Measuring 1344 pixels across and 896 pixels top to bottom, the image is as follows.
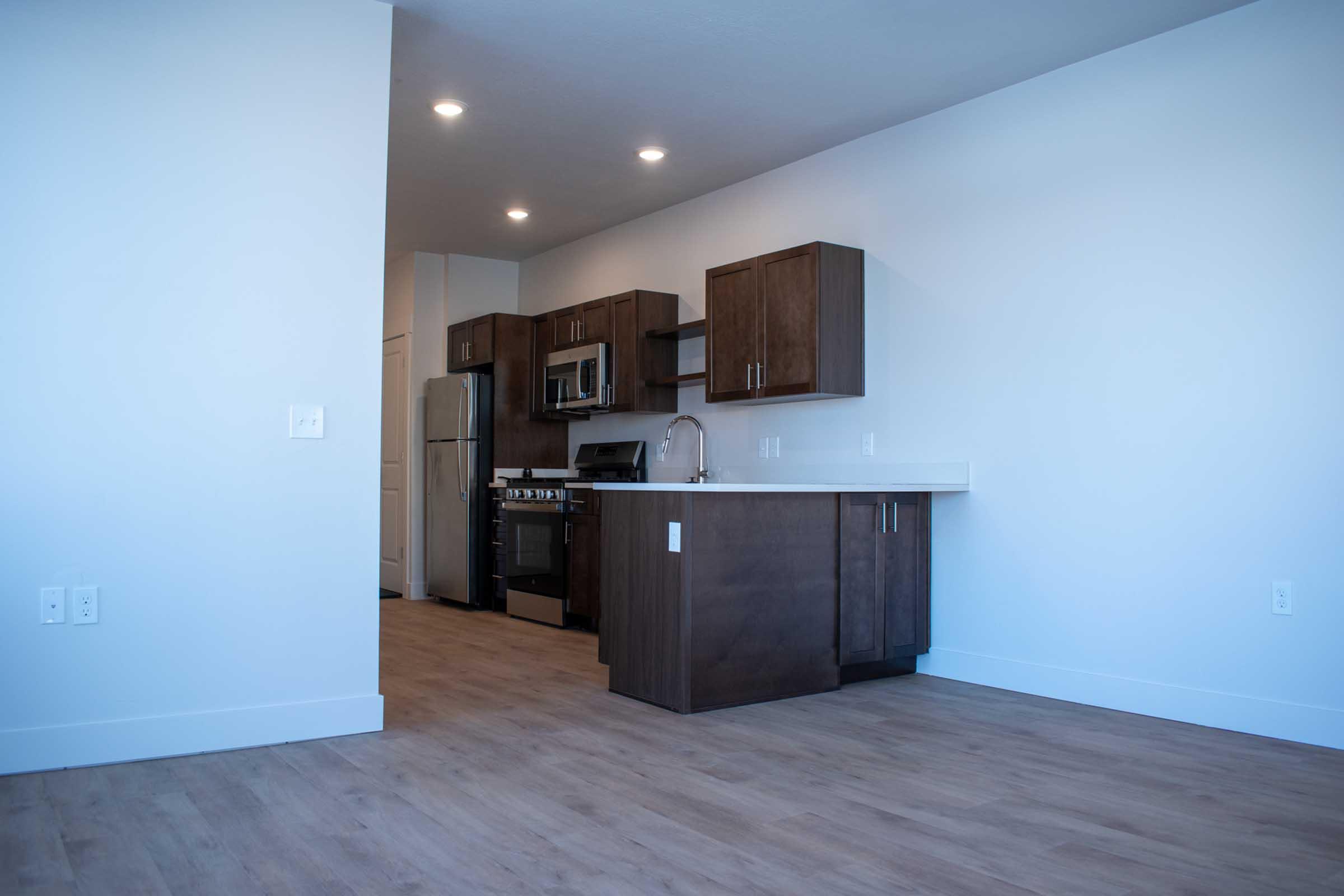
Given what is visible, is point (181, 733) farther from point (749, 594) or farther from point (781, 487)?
point (781, 487)

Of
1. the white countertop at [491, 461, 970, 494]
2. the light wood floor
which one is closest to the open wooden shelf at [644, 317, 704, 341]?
the white countertop at [491, 461, 970, 494]

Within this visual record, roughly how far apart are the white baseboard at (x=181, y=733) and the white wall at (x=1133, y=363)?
258cm

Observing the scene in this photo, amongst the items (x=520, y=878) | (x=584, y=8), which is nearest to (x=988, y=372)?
(x=584, y=8)

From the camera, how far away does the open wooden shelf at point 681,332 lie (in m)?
5.42

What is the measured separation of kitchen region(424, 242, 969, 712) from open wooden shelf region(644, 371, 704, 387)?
0.02 meters

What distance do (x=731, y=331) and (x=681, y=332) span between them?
75 cm

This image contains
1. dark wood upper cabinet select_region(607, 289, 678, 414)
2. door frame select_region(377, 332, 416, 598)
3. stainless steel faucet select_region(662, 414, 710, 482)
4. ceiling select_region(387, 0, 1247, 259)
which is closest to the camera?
ceiling select_region(387, 0, 1247, 259)

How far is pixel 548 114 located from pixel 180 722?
299cm

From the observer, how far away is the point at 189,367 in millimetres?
3035

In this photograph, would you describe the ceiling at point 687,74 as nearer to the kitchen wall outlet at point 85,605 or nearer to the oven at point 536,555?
the oven at point 536,555

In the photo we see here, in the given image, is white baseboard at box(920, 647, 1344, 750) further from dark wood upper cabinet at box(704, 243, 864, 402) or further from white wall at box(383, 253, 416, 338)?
white wall at box(383, 253, 416, 338)

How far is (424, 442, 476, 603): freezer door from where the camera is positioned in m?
6.51

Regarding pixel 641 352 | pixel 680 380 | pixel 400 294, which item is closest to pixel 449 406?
pixel 400 294

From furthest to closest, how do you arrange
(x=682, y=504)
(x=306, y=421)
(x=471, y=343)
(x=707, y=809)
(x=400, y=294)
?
(x=400, y=294) → (x=471, y=343) → (x=682, y=504) → (x=306, y=421) → (x=707, y=809)
